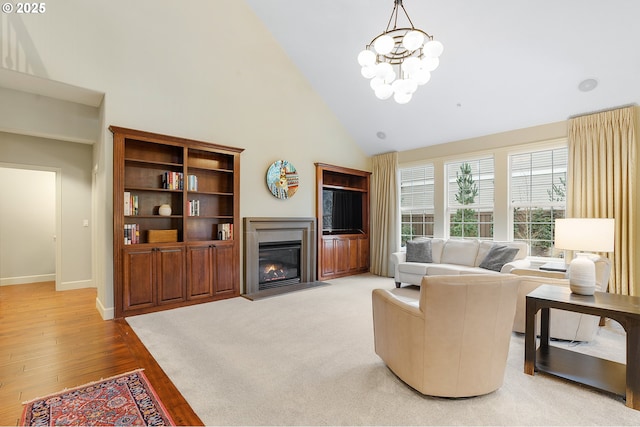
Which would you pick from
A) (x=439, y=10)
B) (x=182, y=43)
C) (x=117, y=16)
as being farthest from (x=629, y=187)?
(x=117, y=16)

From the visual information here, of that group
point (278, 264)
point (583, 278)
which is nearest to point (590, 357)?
point (583, 278)

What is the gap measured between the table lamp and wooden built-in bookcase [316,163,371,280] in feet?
12.9

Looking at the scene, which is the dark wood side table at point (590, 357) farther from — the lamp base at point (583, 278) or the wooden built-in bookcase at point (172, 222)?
the wooden built-in bookcase at point (172, 222)

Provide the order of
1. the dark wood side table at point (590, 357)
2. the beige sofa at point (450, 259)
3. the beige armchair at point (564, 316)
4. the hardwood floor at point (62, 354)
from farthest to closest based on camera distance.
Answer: the beige sofa at point (450, 259), the beige armchair at point (564, 316), the hardwood floor at point (62, 354), the dark wood side table at point (590, 357)

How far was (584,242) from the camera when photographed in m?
2.69

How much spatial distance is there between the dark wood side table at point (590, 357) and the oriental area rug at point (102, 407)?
2.65 metres

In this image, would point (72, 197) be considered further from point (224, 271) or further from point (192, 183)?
point (224, 271)

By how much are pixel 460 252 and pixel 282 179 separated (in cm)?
332

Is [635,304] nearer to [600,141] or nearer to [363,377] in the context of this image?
[363,377]

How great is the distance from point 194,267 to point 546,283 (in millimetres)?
4209

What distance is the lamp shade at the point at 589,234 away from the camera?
104 inches

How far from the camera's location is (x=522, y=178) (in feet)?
16.4

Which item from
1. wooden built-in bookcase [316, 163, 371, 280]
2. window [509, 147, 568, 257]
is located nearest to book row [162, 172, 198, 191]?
wooden built-in bookcase [316, 163, 371, 280]

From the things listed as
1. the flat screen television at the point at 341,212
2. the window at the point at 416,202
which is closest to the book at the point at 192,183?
the flat screen television at the point at 341,212
